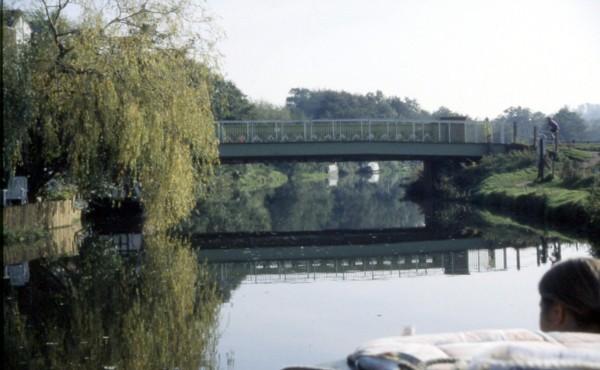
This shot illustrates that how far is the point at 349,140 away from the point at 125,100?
2166cm

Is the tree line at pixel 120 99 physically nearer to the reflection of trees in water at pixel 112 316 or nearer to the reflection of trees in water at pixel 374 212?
the reflection of trees in water at pixel 112 316

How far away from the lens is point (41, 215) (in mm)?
26438

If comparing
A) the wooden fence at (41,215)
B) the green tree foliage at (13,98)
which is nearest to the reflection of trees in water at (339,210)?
the wooden fence at (41,215)

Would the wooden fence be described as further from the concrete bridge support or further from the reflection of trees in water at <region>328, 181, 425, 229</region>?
the concrete bridge support

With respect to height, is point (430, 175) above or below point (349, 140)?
below

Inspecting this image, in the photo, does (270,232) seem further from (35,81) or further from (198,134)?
(35,81)

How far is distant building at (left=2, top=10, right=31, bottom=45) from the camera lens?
21234 mm

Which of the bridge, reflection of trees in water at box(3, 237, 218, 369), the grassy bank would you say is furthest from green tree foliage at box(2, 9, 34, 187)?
the bridge

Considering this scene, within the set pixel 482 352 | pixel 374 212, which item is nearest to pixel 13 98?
pixel 482 352

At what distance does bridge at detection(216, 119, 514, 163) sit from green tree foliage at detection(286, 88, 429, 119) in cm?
7514

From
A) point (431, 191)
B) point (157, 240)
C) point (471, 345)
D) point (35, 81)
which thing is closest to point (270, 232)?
point (157, 240)

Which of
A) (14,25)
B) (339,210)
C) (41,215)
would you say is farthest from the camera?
(339,210)

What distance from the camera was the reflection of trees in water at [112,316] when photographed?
11.1 metres

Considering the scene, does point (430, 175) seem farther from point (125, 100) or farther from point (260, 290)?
point (260, 290)
